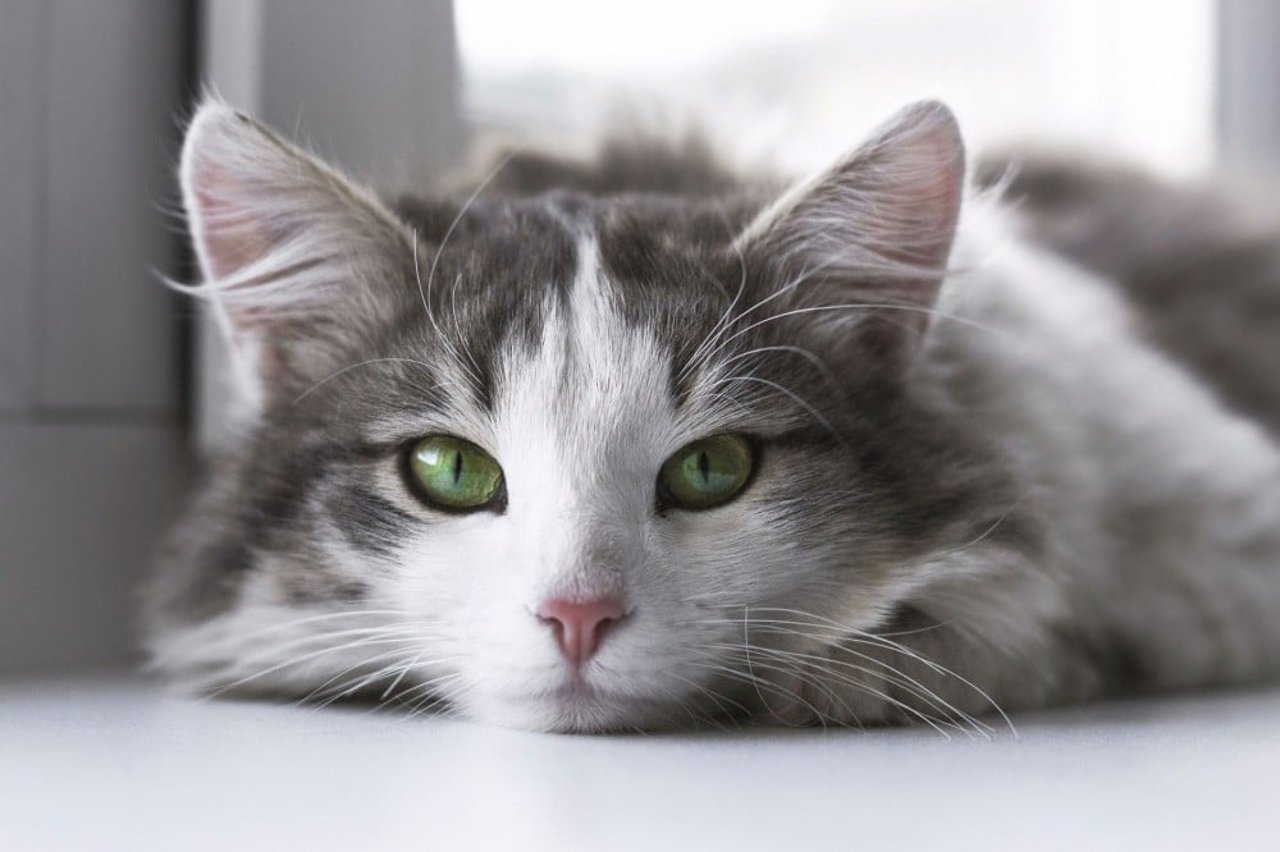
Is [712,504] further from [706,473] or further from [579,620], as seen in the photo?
[579,620]

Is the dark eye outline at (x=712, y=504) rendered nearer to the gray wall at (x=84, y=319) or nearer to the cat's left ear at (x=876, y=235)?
the cat's left ear at (x=876, y=235)

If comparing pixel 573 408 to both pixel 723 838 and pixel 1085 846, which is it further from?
→ pixel 1085 846

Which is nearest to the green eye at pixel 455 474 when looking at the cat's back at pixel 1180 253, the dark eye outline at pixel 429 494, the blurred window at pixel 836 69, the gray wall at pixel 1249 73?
the dark eye outline at pixel 429 494

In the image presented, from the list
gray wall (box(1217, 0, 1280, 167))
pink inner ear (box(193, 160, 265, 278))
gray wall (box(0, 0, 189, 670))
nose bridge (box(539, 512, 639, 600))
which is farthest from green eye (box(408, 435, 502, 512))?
gray wall (box(1217, 0, 1280, 167))

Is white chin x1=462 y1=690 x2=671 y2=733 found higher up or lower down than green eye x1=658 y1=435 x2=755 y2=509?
lower down

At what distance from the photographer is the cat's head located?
1219 mm

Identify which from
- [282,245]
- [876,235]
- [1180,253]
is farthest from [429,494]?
[1180,253]

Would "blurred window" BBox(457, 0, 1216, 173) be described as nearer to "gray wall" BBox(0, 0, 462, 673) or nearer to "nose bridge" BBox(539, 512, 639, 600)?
"gray wall" BBox(0, 0, 462, 673)

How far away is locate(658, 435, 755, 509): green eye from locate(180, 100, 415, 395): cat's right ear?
13.9 inches

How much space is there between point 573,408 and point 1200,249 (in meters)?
1.58

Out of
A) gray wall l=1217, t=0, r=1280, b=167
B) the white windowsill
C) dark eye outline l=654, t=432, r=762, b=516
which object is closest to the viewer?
the white windowsill

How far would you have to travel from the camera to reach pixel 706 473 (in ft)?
4.23

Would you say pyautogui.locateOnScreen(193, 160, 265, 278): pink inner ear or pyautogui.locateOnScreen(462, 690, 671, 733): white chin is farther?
pyautogui.locateOnScreen(193, 160, 265, 278): pink inner ear

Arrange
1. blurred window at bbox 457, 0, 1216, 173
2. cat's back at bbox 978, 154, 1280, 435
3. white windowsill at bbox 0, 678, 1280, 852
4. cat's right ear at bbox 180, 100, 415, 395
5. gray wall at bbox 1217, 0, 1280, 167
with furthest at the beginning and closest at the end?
gray wall at bbox 1217, 0, 1280, 167, blurred window at bbox 457, 0, 1216, 173, cat's back at bbox 978, 154, 1280, 435, cat's right ear at bbox 180, 100, 415, 395, white windowsill at bbox 0, 678, 1280, 852
